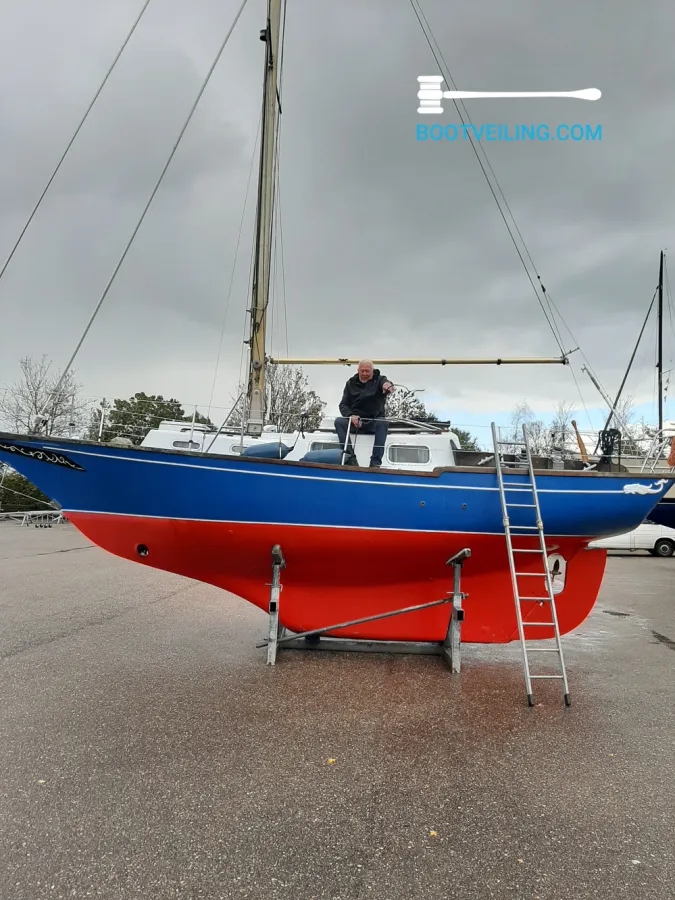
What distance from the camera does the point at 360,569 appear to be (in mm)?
5293

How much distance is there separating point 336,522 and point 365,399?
4.76ft

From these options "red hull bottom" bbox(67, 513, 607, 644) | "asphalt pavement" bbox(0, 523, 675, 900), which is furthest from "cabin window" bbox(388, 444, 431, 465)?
"asphalt pavement" bbox(0, 523, 675, 900)

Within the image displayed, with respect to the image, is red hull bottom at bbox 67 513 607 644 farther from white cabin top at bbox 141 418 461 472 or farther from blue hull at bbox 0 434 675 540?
white cabin top at bbox 141 418 461 472

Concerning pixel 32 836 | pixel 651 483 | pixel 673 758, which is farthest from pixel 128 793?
pixel 651 483

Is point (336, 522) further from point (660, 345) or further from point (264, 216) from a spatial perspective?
point (660, 345)

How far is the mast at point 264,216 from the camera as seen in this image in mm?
8547

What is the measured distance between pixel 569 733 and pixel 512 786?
0.98 meters

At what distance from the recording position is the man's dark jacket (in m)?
5.69

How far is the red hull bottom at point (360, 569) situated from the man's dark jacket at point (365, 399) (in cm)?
138

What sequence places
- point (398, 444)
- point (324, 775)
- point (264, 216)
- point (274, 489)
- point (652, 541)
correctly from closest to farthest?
point (324, 775)
point (274, 489)
point (398, 444)
point (264, 216)
point (652, 541)

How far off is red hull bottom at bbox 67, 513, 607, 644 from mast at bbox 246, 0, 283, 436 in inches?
136

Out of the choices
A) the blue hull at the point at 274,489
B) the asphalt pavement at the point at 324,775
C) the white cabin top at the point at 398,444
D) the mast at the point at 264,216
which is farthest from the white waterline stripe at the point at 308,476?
the mast at the point at 264,216

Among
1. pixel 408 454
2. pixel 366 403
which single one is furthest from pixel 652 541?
pixel 366 403

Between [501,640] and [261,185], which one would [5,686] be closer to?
[501,640]
